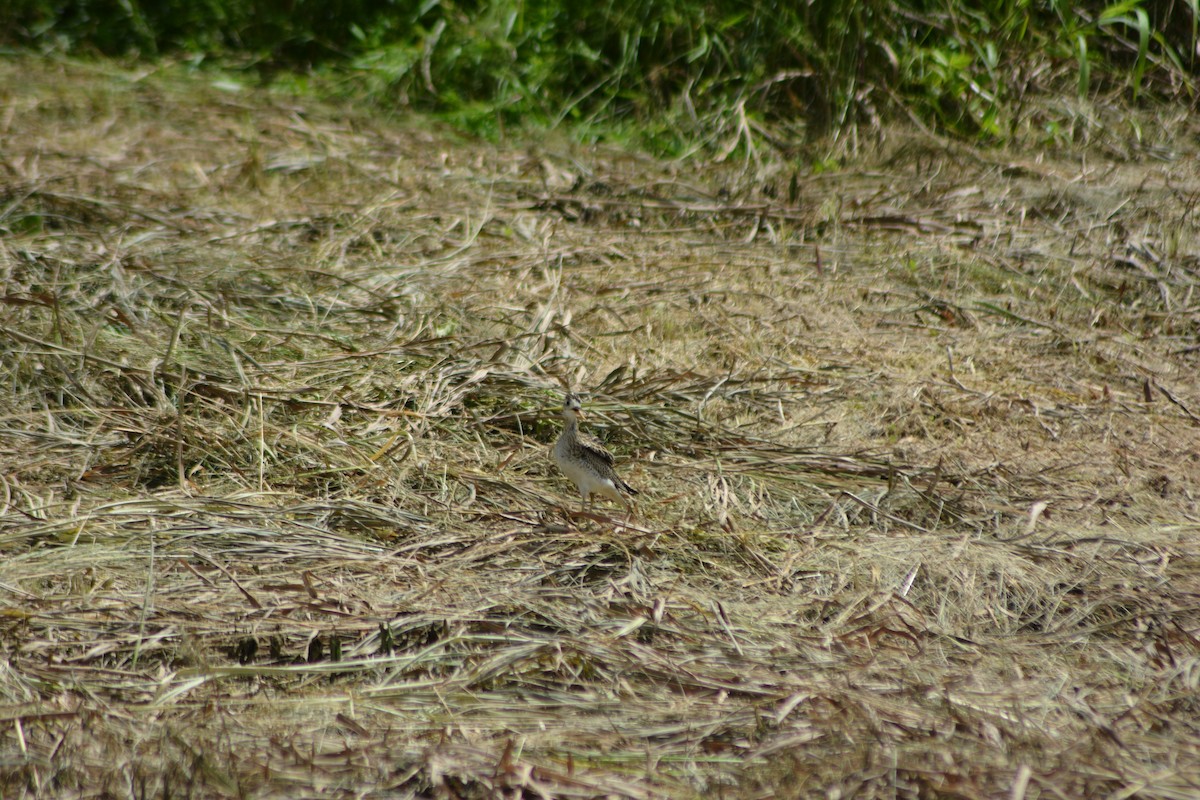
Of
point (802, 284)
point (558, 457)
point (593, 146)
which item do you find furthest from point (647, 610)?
point (593, 146)

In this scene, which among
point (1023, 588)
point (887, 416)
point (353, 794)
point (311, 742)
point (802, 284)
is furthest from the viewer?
point (802, 284)

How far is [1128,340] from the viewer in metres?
5.62

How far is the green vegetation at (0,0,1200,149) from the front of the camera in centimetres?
733

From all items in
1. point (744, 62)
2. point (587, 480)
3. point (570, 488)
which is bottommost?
point (570, 488)

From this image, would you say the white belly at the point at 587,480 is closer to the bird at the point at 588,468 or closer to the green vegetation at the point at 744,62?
the bird at the point at 588,468

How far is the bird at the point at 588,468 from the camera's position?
161 inches

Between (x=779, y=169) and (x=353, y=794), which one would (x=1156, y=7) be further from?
(x=353, y=794)

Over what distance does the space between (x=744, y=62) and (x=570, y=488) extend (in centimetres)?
413

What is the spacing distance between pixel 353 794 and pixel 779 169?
5.24m

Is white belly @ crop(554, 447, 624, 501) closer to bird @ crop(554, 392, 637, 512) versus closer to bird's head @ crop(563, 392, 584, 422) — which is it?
bird @ crop(554, 392, 637, 512)

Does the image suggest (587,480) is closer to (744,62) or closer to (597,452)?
(597,452)

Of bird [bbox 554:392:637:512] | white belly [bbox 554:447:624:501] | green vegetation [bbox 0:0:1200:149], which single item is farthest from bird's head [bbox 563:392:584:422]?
green vegetation [bbox 0:0:1200:149]

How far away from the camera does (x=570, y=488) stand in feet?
14.7

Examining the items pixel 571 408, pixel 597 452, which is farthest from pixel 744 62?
pixel 597 452
